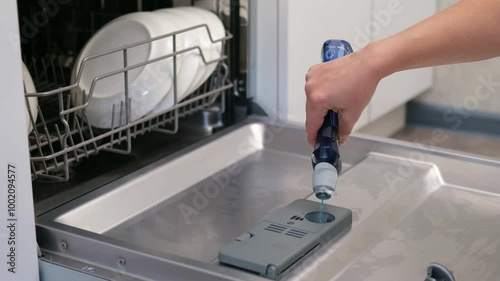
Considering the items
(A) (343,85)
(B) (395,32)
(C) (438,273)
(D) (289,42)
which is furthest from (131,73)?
(B) (395,32)

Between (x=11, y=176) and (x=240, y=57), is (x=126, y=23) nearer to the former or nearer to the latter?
(x=240, y=57)

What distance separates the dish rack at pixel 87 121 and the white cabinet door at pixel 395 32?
0.50 m

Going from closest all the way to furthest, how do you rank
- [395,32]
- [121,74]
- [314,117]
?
[314,117] → [121,74] → [395,32]

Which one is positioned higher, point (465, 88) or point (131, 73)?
point (131, 73)

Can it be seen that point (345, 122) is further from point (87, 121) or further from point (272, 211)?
point (87, 121)

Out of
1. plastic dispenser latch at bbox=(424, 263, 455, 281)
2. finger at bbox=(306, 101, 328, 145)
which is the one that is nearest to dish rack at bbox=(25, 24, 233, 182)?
finger at bbox=(306, 101, 328, 145)

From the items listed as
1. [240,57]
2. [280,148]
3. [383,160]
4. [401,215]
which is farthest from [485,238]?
[240,57]

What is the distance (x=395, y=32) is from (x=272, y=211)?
0.86 m

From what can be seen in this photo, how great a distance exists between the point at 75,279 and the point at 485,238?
0.49 m

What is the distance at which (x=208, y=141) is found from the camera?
3.77ft

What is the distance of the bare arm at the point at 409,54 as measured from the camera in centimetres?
75

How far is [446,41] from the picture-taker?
766mm

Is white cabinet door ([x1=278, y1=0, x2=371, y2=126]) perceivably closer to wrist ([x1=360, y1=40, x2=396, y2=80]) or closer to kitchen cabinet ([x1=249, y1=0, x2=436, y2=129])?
kitchen cabinet ([x1=249, y1=0, x2=436, y2=129])

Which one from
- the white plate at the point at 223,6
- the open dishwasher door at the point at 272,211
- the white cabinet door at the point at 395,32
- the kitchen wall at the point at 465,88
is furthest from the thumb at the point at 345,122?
the kitchen wall at the point at 465,88
